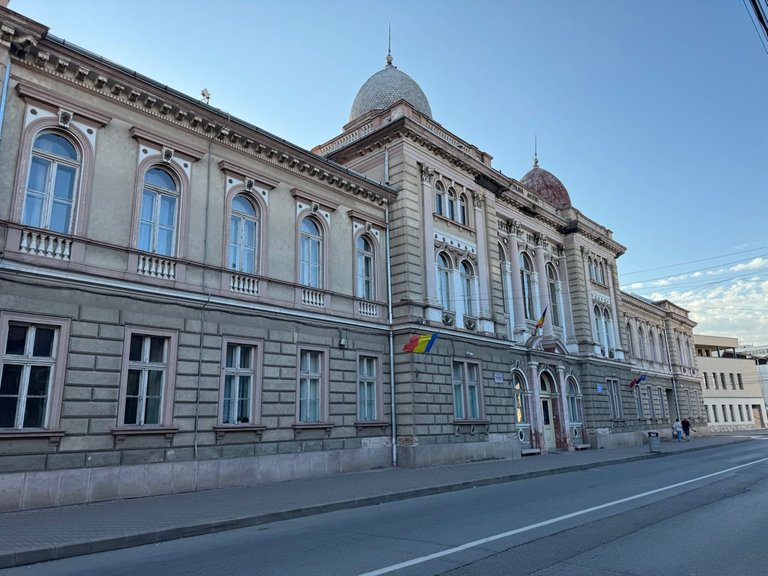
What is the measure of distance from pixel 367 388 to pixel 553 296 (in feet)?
55.5

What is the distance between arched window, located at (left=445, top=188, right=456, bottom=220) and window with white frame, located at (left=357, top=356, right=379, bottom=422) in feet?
24.9

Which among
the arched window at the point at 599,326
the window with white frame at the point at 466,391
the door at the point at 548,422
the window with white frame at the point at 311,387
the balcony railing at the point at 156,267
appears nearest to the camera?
the balcony railing at the point at 156,267

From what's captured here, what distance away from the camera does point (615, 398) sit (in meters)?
35.0

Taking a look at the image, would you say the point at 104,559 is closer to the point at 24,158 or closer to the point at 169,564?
the point at 169,564

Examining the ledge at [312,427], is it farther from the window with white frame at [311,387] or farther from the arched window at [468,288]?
the arched window at [468,288]

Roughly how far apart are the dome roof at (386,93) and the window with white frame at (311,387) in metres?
14.5

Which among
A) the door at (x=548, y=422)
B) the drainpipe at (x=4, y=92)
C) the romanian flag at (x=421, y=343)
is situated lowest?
the door at (x=548, y=422)

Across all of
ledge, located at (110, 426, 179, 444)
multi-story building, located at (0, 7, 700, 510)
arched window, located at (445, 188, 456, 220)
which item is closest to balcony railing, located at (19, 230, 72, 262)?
multi-story building, located at (0, 7, 700, 510)

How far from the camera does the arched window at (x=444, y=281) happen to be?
22780mm

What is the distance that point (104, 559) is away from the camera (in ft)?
25.4

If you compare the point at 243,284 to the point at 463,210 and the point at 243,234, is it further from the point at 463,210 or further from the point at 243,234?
the point at 463,210

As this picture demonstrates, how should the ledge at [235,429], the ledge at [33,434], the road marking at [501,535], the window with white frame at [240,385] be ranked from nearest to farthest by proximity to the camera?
the road marking at [501,535] < the ledge at [33,434] < the ledge at [235,429] < the window with white frame at [240,385]

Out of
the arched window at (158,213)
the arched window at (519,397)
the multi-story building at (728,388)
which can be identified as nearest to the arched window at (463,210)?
the arched window at (519,397)

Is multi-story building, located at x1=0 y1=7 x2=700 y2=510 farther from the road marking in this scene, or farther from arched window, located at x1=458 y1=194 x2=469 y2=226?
the road marking
